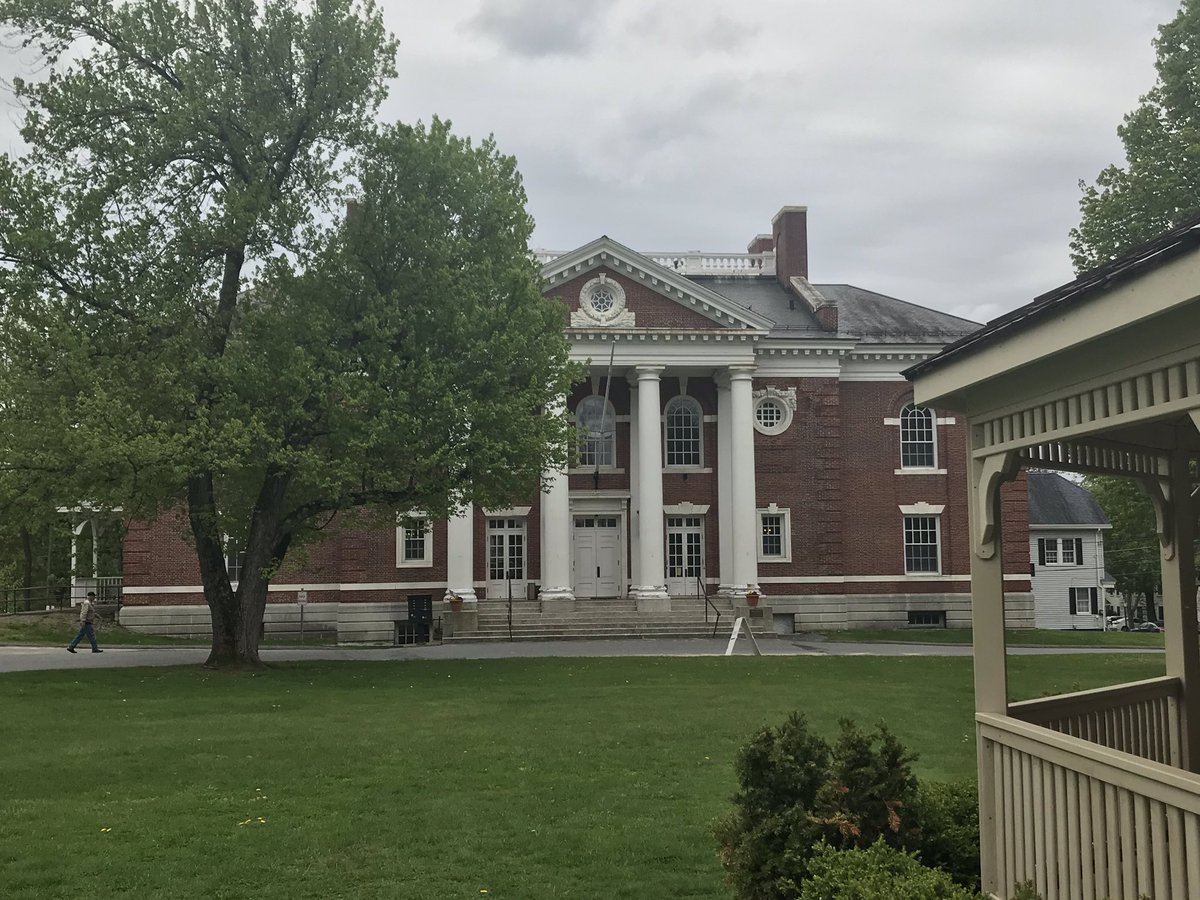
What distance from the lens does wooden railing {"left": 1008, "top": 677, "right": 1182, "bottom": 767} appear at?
6.95 meters

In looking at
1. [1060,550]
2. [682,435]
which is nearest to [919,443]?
[682,435]

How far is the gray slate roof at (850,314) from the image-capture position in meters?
38.7

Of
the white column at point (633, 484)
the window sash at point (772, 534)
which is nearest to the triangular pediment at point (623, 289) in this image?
the white column at point (633, 484)

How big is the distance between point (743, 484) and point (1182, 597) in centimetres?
2871

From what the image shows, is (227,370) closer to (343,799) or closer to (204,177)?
(204,177)

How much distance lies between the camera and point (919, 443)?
127 ft

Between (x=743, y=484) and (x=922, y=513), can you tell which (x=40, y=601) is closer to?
(x=743, y=484)

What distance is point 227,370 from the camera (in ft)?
68.3

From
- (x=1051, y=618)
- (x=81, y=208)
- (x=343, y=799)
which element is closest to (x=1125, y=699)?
(x=343, y=799)

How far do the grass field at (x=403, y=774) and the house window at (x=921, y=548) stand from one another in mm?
16972

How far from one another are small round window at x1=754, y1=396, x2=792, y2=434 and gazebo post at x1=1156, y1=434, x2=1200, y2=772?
1200 inches

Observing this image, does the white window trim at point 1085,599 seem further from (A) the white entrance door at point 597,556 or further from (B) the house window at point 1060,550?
(A) the white entrance door at point 597,556

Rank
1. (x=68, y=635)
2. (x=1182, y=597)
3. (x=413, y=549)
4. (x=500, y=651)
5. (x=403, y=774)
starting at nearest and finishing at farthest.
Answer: (x=1182, y=597)
(x=403, y=774)
(x=500, y=651)
(x=68, y=635)
(x=413, y=549)

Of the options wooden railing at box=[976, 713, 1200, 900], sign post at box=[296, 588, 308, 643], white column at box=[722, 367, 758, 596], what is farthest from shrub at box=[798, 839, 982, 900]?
sign post at box=[296, 588, 308, 643]
